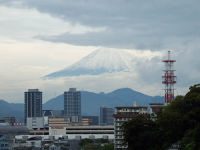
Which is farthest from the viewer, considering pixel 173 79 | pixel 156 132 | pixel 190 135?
pixel 173 79

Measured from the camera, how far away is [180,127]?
96.3m

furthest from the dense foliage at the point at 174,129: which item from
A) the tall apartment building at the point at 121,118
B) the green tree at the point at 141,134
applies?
the tall apartment building at the point at 121,118

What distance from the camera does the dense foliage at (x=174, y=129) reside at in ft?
298

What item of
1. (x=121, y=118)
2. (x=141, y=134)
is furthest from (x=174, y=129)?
(x=121, y=118)

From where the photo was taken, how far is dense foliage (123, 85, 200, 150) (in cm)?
9088

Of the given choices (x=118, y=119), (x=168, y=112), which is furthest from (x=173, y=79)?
(x=168, y=112)

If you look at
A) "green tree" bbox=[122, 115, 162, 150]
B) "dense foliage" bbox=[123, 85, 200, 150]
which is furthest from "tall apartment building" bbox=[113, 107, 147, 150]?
"dense foliage" bbox=[123, 85, 200, 150]

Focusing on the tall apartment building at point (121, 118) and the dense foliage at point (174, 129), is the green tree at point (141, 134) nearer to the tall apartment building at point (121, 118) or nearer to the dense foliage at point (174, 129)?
the dense foliage at point (174, 129)

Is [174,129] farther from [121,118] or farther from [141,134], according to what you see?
[121,118]

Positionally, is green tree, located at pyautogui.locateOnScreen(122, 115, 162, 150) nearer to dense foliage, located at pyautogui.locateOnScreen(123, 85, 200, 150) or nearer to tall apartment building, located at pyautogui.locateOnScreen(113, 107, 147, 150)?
dense foliage, located at pyautogui.locateOnScreen(123, 85, 200, 150)

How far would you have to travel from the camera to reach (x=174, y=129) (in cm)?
9719

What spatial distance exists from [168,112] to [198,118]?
244 inches

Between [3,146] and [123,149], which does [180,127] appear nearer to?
[123,149]

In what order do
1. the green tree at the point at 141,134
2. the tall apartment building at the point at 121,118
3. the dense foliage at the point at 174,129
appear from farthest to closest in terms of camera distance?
1. the tall apartment building at the point at 121,118
2. the green tree at the point at 141,134
3. the dense foliage at the point at 174,129
